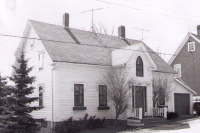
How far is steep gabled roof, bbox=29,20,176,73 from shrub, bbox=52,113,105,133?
3.91m

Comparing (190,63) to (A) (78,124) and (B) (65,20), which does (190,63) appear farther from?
(A) (78,124)

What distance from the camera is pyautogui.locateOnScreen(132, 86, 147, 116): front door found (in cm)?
2011

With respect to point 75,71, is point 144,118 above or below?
below

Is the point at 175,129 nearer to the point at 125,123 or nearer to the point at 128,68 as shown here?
the point at 125,123

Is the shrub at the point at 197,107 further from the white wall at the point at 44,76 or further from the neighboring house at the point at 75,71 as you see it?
the white wall at the point at 44,76

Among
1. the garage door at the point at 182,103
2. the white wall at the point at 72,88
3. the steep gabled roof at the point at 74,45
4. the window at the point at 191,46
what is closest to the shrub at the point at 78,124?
the white wall at the point at 72,88

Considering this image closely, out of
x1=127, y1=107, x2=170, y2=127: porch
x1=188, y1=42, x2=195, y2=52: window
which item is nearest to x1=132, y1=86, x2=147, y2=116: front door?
x1=127, y1=107, x2=170, y2=127: porch

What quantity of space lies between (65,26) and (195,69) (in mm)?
16298

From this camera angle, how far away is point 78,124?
17.4 meters

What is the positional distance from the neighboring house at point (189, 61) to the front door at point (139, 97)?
12.2 m

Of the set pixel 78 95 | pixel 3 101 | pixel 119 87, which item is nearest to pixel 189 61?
pixel 119 87

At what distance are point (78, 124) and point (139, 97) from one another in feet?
18.6

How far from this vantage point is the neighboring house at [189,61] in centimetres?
3114

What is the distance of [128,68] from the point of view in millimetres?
19500
